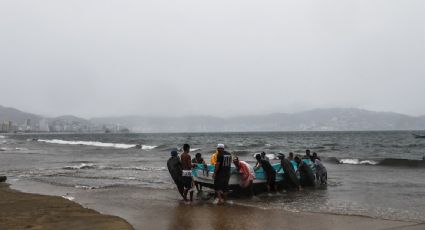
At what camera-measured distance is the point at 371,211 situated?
11180 millimetres

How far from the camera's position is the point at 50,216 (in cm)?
954

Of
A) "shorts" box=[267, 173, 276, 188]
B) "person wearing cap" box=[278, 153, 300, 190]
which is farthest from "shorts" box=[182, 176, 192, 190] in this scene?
"person wearing cap" box=[278, 153, 300, 190]

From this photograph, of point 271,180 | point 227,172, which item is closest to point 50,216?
point 227,172

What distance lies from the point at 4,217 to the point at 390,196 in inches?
461

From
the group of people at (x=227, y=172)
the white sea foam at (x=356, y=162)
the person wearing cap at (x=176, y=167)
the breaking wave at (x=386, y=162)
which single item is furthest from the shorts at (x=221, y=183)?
the white sea foam at (x=356, y=162)

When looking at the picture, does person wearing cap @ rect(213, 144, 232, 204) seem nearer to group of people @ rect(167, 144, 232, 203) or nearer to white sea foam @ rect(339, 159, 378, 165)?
group of people @ rect(167, 144, 232, 203)

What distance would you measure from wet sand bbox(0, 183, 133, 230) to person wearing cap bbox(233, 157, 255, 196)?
488cm

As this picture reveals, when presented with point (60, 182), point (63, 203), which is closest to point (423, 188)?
point (63, 203)

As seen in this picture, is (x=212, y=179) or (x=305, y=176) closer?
(x=212, y=179)

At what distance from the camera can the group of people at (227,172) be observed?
39.7 feet

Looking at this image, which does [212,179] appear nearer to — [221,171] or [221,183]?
[221,183]

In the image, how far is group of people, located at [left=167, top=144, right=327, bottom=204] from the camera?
12094 millimetres

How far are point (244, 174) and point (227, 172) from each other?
1.35m

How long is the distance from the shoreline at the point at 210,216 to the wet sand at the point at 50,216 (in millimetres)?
576
